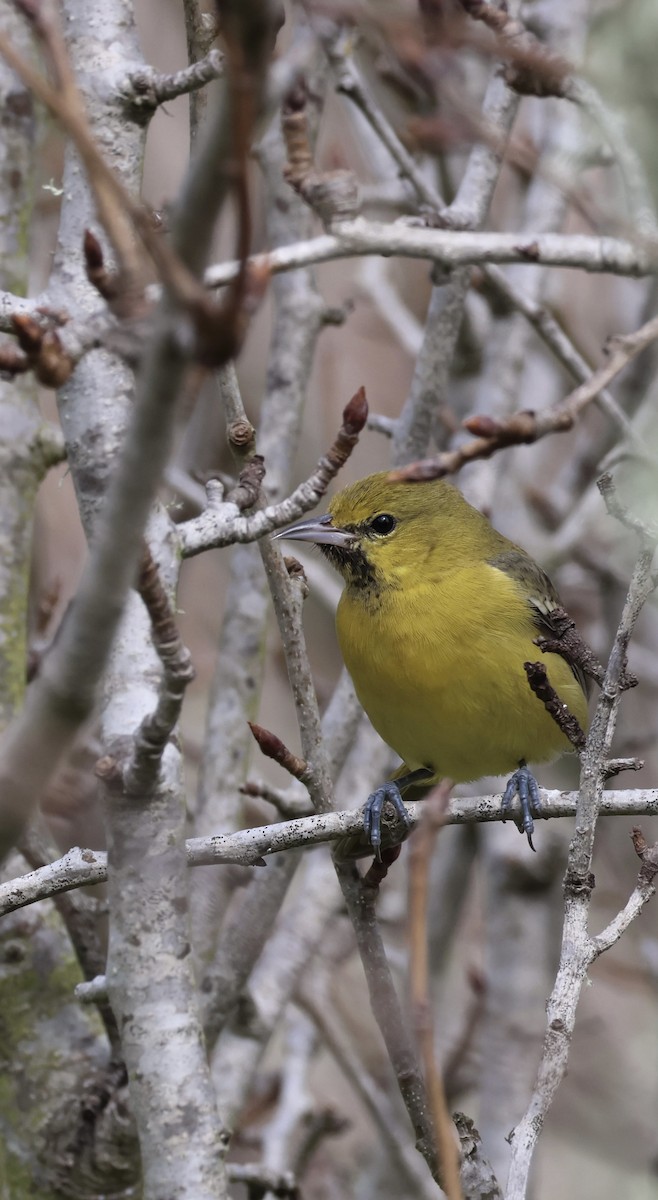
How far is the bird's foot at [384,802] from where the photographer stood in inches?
145

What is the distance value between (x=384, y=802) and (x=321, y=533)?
3.96ft

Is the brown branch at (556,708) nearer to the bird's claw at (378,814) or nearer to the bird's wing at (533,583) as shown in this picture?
the bird's claw at (378,814)

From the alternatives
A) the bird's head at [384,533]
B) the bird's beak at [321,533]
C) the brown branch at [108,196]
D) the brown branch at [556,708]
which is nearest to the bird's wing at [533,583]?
the bird's head at [384,533]

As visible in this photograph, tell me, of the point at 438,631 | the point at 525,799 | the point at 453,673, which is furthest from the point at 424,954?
the point at 438,631

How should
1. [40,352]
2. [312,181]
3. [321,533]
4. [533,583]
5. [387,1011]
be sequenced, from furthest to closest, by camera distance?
[533,583] < [321,533] < [387,1011] < [312,181] < [40,352]

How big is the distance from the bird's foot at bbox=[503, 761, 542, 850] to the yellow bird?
110mm

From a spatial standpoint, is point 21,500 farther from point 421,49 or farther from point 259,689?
point 421,49

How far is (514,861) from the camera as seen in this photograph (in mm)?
6277

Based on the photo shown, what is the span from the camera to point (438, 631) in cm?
480

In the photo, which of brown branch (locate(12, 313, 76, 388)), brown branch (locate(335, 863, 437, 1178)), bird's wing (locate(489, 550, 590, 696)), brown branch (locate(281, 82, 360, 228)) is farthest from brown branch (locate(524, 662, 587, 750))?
bird's wing (locate(489, 550, 590, 696))

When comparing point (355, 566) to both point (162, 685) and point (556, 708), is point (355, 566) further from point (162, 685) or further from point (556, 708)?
point (162, 685)

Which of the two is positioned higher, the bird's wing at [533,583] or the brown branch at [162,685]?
the bird's wing at [533,583]

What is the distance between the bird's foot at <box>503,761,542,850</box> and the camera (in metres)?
3.61

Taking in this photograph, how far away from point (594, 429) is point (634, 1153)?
4.15 m
